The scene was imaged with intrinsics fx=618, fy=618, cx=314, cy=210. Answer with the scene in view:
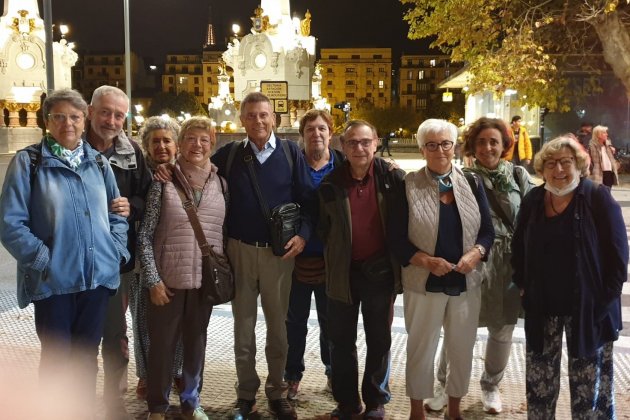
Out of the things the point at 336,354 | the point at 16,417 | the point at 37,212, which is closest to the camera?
the point at 16,417

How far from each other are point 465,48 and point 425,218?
539 inches

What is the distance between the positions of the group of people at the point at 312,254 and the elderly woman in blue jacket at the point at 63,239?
0.01 meters

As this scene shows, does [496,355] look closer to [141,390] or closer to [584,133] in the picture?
[141,390]

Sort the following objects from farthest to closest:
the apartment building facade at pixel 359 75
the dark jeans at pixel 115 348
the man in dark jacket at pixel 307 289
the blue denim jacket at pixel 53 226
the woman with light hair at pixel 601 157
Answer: the apartment building facade at pixel 359 75 → the woman with light hair at pixel 601 157 → the man in dark jacket at pixel 307 289 → the dark jeans at pixel 115 348 → the blue denim jacket at pixel 53 226

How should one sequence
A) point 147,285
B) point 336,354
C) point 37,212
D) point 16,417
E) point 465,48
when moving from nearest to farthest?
Answer: 1. point 16,417
2. point 37,212
3. point 147,285
4. point 336,354
5. point 465,48

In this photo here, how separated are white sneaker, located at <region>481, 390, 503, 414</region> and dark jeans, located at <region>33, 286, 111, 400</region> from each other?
111 inches

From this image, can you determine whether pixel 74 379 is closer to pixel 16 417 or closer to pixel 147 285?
pixel 147 285

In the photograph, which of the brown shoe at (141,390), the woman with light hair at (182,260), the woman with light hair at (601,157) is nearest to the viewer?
the woman with light hair at (182,260)

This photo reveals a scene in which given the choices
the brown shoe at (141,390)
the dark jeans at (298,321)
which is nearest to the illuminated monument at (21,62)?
the brown shoe at (141,390)

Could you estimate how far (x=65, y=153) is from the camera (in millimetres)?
3740

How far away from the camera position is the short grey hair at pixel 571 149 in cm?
388

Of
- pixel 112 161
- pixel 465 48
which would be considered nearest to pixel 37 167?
pixel 112 161

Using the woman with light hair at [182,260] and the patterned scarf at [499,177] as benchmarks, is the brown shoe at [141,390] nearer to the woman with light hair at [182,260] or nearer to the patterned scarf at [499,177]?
the woman with light hair at [182,260]

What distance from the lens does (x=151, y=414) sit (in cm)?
432
